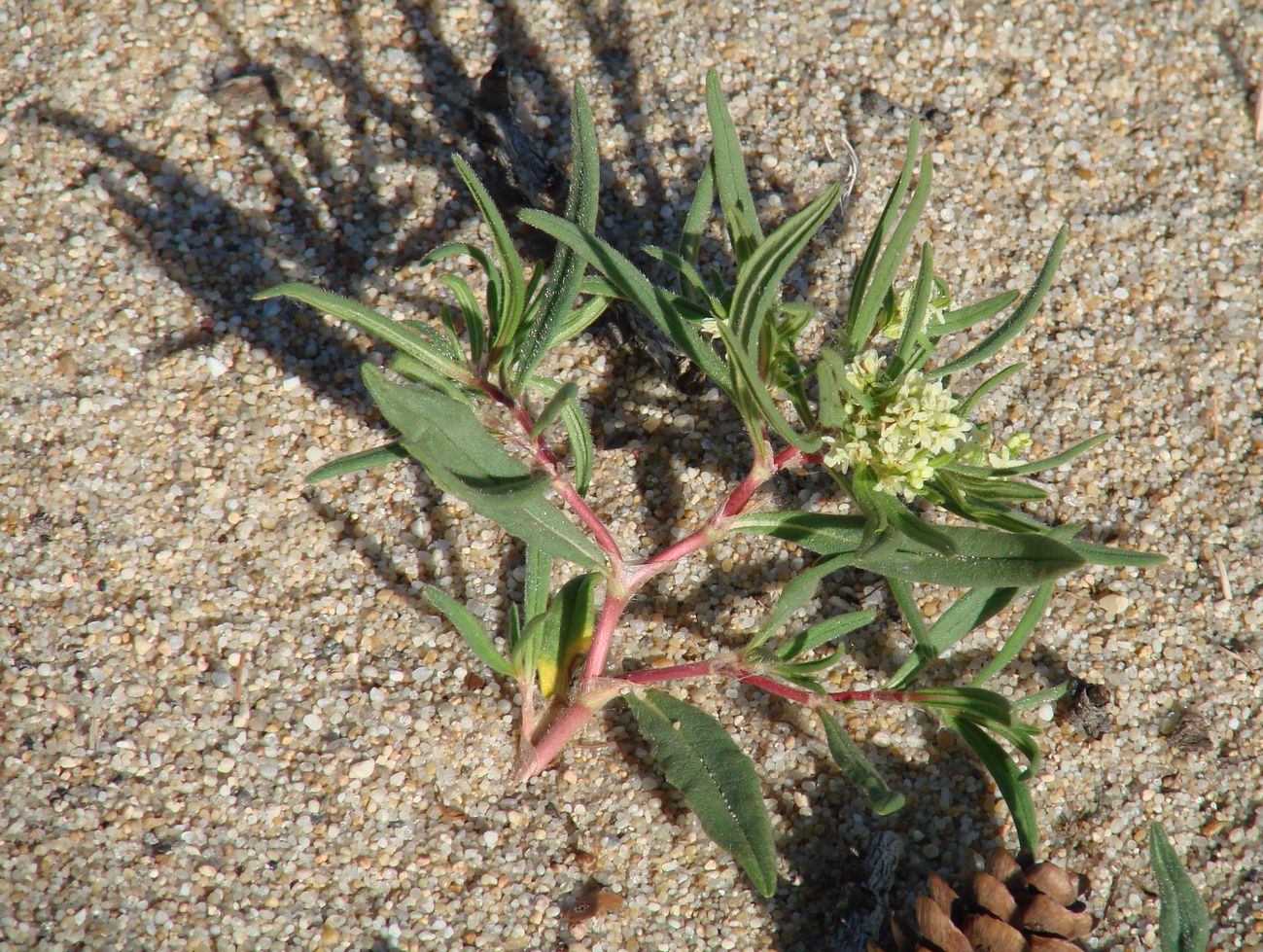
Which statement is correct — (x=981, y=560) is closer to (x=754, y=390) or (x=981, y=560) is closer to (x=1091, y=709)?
(x=754, y=390)

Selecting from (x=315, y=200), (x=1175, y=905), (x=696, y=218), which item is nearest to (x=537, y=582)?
(x=696, y=218)

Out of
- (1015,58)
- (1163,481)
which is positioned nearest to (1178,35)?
(1015,58)

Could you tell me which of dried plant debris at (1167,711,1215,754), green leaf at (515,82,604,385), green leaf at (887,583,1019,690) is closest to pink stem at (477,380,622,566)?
green leaf at (515,82,604,385)

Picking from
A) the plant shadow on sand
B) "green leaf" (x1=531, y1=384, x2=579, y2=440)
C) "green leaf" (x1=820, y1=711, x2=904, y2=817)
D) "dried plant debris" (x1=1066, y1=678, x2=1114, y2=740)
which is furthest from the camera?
the plant shadow on sand

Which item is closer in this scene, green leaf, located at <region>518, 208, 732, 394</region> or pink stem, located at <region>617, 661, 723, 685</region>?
green leaf, located at <region>518, 208, 732, 394</region>

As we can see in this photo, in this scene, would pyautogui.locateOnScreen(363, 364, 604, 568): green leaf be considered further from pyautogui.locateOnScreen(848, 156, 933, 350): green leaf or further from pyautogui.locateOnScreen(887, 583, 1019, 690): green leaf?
pyautogui.locateOnScreen(887, 583, 1019, 690): green leaf

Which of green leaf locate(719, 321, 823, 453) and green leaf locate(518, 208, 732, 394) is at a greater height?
green leaf locate(518, 208, 732, 394)

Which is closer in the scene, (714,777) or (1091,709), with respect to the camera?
(714,777)
